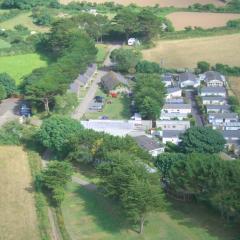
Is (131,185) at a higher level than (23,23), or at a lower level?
lower

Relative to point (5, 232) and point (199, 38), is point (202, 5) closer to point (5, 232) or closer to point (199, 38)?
point (199, 38)

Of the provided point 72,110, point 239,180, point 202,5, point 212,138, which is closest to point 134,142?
point 212,138

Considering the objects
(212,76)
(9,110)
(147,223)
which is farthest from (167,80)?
(147,223)

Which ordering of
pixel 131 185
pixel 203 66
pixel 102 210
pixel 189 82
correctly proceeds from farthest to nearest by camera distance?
pixel 203 66 < pixel 189 82 < pixel 102 210 < pixel 131 185

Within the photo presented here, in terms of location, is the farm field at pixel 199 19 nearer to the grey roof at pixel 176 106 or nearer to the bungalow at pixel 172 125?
the grey roof at pixel 176 106

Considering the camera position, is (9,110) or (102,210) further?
(9,110)

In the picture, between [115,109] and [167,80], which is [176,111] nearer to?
[115,109]

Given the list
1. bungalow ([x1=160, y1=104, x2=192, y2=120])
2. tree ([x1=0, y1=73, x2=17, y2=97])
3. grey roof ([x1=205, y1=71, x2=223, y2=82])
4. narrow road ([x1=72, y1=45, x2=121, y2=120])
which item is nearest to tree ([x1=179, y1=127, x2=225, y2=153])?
bungalow ([x1=160, y1=104, x2=192, y2=120])
